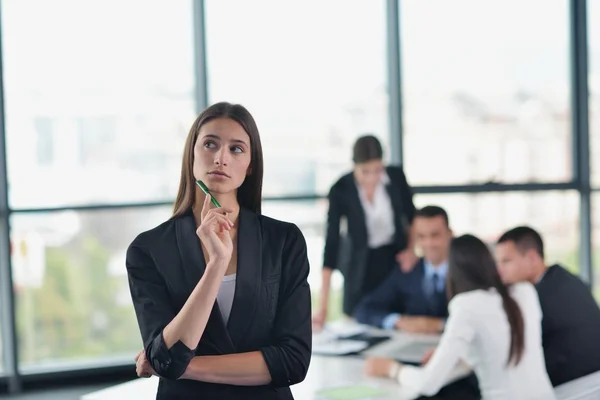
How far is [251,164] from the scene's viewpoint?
1664mm

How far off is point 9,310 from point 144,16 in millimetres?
2042

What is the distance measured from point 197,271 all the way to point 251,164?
0.82ft

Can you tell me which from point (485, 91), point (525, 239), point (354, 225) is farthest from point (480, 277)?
point (485, 91)

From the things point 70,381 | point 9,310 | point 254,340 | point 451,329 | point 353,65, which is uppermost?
point 353,65

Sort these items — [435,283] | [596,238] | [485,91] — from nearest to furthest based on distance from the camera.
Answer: [435,283] < [485,91] < [596,238]

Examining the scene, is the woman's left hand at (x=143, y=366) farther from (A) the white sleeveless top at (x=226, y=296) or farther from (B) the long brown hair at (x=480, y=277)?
(B) the long brown hair at (x=480, y=277)

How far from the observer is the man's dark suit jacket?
4.04 metres

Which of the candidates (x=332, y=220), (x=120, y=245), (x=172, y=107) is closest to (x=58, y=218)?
(x=120, y=245)

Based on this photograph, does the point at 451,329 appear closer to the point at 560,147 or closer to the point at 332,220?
the point at 332,220

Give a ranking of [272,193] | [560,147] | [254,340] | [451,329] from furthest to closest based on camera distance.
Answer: [560,147] → [272,193] → [451,329] → [254,340]

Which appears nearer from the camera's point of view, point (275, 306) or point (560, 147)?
point (275, 306)

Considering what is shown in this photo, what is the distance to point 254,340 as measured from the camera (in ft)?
5.23

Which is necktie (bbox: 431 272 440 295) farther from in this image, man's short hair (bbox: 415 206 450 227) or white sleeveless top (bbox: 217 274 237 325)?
white sleeveless top (bbox: 217 274 237 325)

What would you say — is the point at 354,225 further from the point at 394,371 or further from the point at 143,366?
the point at 143,366
